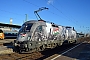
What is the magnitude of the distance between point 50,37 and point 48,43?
111cm

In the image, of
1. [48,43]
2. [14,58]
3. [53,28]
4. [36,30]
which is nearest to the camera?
[14,58]

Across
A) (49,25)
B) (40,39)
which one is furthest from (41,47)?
(49,25)

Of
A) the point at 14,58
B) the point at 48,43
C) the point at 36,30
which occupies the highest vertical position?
the point at 36,30

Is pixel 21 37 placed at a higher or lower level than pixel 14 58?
higher

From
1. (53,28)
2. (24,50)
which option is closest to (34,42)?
(24,50)

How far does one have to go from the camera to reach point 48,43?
55.0ft

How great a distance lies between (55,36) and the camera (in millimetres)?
19391

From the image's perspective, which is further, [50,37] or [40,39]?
[50,37]

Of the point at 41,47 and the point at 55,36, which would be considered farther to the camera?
the point at 55,36

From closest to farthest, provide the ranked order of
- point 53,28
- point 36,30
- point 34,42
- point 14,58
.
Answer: point 14,58 → point 34,42 → point 36,30 → point 53,28

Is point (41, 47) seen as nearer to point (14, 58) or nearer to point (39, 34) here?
point (39, 34)

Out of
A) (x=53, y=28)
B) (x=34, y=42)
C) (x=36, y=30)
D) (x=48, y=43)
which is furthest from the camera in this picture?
(x=53, y=28)

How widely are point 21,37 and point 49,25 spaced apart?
432 centimetres

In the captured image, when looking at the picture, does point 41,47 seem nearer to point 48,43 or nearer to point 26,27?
point 48,43
